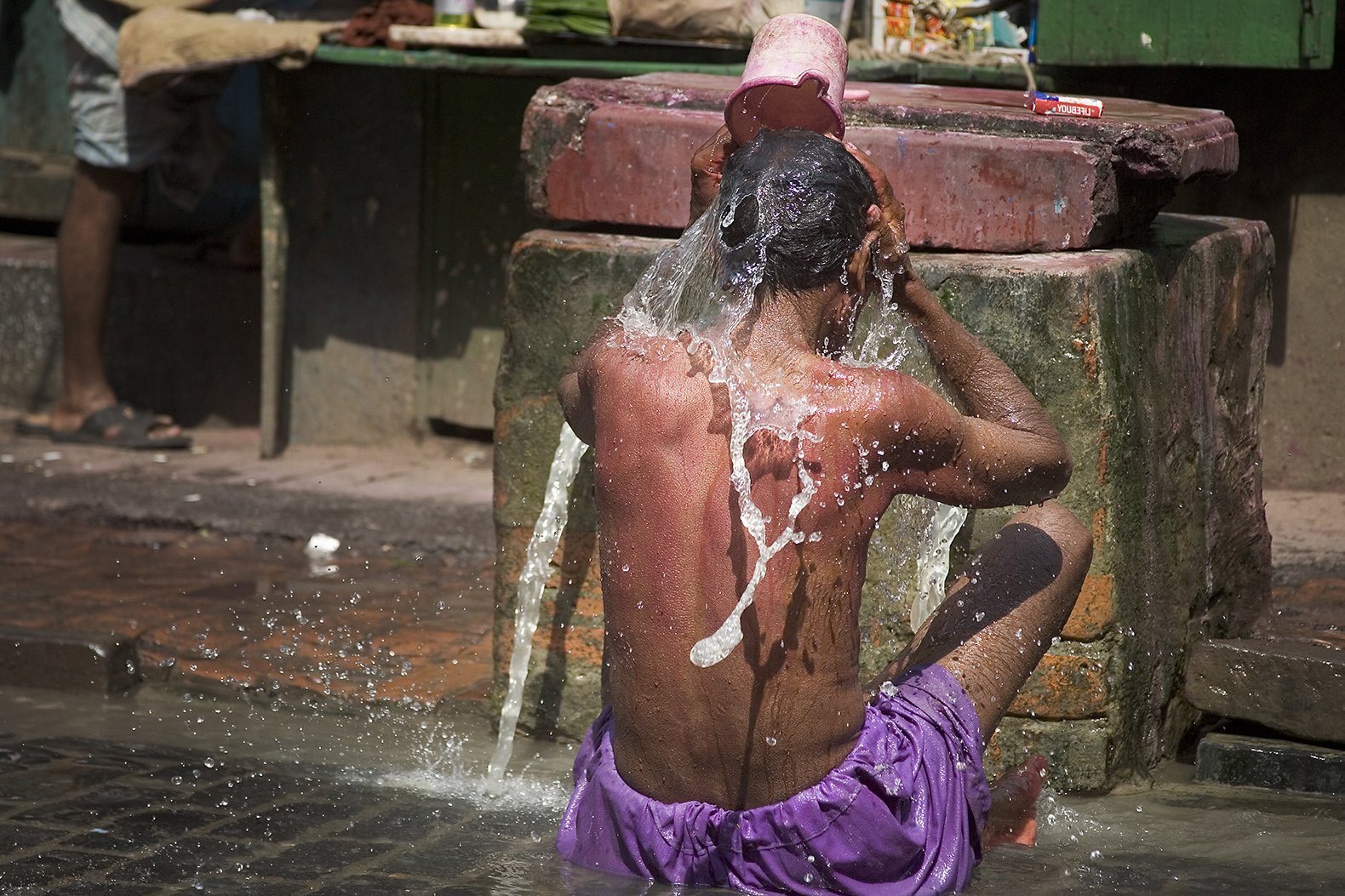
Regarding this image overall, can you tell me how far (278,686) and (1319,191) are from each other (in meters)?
3.25

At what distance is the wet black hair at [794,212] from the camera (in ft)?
8.20

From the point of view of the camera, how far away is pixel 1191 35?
4.83m

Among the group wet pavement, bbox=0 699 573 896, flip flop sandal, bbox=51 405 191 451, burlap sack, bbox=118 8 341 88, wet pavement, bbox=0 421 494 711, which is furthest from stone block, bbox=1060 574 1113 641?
flip flop sandal, bbox=51 405 191 451

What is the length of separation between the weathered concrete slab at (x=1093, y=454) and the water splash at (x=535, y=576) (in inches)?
1.1

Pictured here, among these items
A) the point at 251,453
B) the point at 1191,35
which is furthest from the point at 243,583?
the point at 1191,35

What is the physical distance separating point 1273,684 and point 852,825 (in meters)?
1.20

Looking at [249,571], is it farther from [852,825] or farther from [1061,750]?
[852,825]

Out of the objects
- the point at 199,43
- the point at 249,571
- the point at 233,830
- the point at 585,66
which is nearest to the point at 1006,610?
the point at 233,830

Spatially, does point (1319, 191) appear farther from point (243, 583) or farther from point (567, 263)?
point (243, 583)

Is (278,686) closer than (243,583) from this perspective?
Yes

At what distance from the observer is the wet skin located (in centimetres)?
251

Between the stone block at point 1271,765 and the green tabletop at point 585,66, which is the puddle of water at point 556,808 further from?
the green tabletop at point 585,66

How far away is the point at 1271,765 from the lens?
335 centimetres

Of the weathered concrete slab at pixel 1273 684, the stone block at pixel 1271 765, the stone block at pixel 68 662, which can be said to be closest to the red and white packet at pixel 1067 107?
the weathered concrete slab at pixel 1273 684
